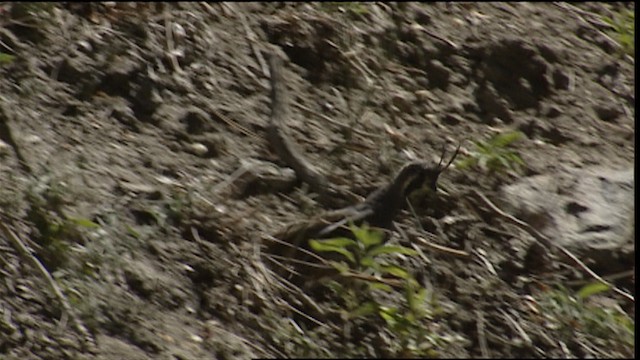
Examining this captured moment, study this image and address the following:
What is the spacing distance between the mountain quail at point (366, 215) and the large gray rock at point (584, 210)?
264 millimetres

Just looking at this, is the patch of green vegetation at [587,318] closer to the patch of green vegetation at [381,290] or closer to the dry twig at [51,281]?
the patch of green vegetation at [381,290]

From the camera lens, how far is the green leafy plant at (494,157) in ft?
11.6

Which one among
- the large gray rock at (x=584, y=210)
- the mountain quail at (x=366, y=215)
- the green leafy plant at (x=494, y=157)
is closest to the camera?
the mountain quail at (x=366, y=215)

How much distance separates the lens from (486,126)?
12.5 ft

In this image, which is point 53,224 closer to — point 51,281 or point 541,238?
point 51,281

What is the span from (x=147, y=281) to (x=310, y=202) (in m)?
0.57

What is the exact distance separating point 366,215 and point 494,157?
52cm

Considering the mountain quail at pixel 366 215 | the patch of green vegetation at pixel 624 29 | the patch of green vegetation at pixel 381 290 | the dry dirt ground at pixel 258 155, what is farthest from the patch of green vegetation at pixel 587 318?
the patch of green vegetation at pixel 624 29

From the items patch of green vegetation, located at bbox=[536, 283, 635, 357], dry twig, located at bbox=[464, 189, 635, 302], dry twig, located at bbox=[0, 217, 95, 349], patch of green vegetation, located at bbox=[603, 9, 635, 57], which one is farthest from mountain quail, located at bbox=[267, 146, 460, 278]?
patch of green vegetation, located at bbox=[603, 9, 635, 57]

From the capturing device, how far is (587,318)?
3070 millimetres

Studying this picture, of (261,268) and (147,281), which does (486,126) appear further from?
(147,281)

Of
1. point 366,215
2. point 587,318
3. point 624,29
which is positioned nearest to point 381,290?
point 366,215

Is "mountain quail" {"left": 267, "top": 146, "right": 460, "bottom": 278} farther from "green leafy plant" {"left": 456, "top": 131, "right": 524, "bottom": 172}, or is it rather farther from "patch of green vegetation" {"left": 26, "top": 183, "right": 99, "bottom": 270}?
"patch of green vegetation" {"left": 26, "top": 183, "right": 99, "bottom": 270}

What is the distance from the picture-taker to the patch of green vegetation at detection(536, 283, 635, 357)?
3.04 m
